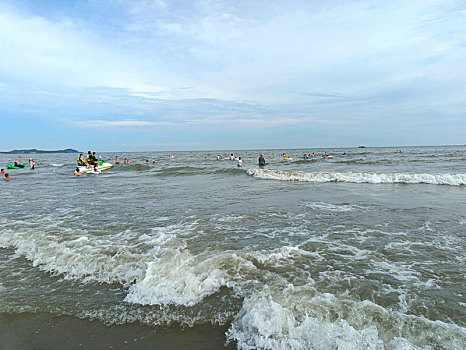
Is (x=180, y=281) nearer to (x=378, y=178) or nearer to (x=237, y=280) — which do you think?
(x=237, y=280)

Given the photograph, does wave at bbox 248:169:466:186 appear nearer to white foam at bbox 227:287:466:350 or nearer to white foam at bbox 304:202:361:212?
white foam at bbox 304:202:361:212

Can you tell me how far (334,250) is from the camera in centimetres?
579

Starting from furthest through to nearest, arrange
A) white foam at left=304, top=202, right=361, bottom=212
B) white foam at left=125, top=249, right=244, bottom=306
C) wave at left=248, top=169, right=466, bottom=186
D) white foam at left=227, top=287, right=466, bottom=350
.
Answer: wave at left=248, top=169, right=466, bottom=186, white foam at left=304, top=202, right=361, bottom=212, white foam at left=125, top=249, right=244, bottom=306, white foam at left=227, top=287, right=466, bottom=350

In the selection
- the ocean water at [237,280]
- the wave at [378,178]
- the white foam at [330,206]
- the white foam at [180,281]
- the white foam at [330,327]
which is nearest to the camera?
the white foam at [330,327]

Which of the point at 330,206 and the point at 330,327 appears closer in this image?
the point at 330,327

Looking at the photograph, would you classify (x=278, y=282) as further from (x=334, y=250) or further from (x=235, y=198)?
(x=235, y=198)

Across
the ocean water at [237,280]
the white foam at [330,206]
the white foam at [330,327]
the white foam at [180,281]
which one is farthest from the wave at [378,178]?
the white foam at [330,327]

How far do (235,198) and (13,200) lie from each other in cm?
1089

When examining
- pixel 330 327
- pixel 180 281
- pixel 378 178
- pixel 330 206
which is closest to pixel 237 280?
pixel 180 281

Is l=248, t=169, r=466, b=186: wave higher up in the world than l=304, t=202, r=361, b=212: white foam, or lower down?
higher up

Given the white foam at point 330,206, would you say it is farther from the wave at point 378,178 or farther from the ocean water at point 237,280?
the wave at point 378,178

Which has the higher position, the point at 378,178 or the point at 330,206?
the point at 378,178

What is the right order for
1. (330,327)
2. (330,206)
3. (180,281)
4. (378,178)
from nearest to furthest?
(330,327), (180,281), (330,206), (378,178)

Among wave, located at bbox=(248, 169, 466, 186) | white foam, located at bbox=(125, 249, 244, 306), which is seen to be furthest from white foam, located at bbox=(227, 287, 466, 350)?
wave, located at bbox=(248, 169, 466, 186)
